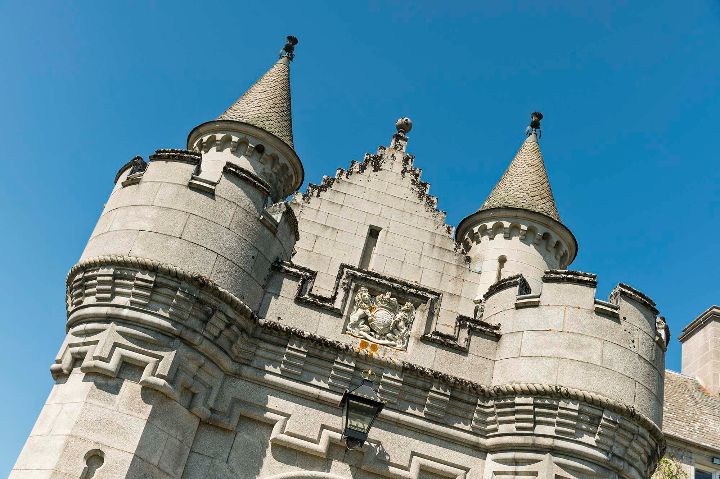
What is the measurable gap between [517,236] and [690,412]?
919 cm

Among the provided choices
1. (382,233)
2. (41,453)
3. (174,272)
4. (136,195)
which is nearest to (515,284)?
(382,233)

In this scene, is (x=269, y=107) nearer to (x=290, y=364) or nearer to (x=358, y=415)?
(x=290, y=364)

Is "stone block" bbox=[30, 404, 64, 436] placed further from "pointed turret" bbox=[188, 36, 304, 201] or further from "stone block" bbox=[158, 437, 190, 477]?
"pointed turret" bbox=[188, 36, 304, 201]

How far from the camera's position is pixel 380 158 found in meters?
18.0

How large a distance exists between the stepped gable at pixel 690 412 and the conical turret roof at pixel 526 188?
771 centimetres

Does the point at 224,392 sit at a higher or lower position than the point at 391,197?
lower

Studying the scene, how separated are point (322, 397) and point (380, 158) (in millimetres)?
8343

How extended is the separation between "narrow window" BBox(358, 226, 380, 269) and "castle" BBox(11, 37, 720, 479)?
3497mm

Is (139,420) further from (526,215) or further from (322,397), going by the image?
(526,215)

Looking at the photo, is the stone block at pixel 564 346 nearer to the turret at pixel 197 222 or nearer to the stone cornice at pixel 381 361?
the stone cornice at pixel 381 361

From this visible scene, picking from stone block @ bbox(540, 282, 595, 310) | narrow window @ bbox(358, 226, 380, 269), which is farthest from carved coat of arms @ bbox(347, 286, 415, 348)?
narrow window @ bbox(358, 226, 380, 269)

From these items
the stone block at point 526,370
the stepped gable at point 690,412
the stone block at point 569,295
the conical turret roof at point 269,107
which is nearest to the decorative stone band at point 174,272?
the stone block at point 526,370

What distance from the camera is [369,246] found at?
54.2ft

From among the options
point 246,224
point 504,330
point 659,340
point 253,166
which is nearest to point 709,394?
point 659,340
